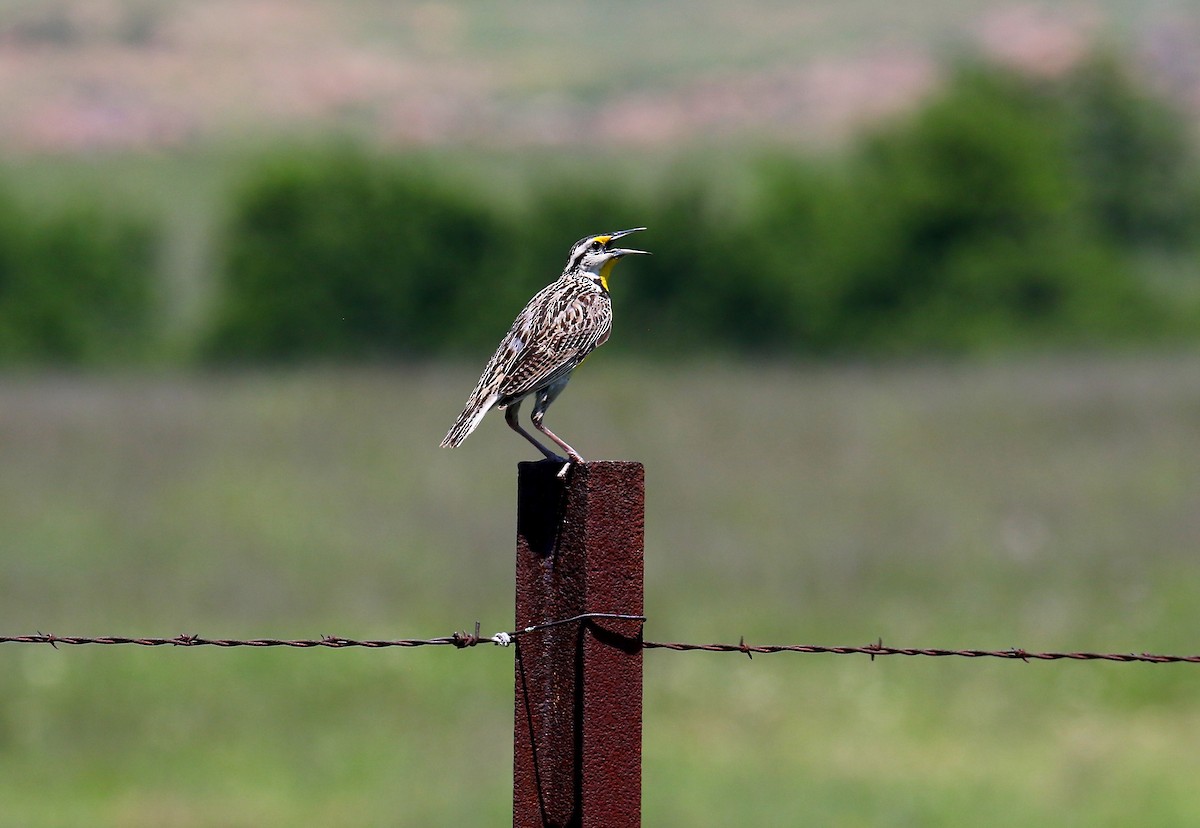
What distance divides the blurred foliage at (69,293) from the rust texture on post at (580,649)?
5750 cm

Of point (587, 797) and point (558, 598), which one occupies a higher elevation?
point (558, 598)

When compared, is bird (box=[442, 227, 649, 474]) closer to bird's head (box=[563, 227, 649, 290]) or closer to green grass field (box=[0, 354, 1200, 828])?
bird's head (box=[563, 227, 649, 290])

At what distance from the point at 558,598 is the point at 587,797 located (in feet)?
1.71

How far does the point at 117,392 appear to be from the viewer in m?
35.3

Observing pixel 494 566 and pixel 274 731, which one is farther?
pixel 494 566

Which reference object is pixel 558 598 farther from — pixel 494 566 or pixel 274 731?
pixel 494 566

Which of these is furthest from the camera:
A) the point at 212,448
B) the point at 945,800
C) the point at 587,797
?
the point at 212,448

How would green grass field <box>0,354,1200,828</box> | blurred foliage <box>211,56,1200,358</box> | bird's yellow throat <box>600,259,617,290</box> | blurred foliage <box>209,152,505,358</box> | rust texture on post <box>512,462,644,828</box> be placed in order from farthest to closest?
blurred foliage <box>211,56,1200,358</box>
blurred foliage <box>209,152,505,358</box>
green grass field <box>0,354,1200,828</box>
bird's yellow throat <box>600,259,617,290</box>
rust texture on post <box>512,462,644,828</box>

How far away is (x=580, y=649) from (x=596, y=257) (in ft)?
8.67

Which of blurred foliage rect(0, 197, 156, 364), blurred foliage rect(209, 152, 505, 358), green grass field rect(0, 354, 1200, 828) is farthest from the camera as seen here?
blurred foliage rect(0, 197, 156, 364)

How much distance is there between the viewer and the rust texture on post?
4715mm

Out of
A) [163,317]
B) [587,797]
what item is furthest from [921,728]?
[163,317]

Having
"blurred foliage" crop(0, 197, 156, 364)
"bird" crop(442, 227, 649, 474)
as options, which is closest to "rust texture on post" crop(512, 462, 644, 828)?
"bird" crop(442, 227, 649, 474)

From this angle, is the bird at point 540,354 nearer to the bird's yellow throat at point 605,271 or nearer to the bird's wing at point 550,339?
the bird's wing at point 550,339
